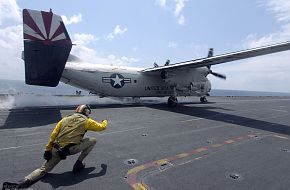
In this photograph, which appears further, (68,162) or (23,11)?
→ (23,11)

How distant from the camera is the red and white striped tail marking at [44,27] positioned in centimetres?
1486

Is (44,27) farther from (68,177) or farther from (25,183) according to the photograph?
(25,183)

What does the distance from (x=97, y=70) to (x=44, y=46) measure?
5.99 m

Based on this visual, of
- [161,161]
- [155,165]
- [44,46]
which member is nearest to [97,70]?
[44,46]

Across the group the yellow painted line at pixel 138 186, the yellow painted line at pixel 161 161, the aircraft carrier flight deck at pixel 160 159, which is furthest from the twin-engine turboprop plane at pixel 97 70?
the yellow painted line at pixel 138 186

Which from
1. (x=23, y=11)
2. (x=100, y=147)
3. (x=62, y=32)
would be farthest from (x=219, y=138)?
(x=23, y=11)

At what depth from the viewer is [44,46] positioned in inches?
610

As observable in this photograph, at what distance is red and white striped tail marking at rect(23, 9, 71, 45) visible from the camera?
48.7 feet

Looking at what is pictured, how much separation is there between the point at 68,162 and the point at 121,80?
15.8 meters

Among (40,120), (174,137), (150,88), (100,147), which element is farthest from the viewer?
(150,88)

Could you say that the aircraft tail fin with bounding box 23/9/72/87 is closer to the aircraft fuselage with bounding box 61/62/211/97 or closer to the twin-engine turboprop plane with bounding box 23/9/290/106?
the twin-engine turboprop plane with bounding box 23/9/290/106

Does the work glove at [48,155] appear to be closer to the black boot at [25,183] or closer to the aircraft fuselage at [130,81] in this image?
the black boot at [25,183]

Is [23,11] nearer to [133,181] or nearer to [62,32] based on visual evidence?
[62,32]

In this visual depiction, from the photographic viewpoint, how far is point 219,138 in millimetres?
10539
